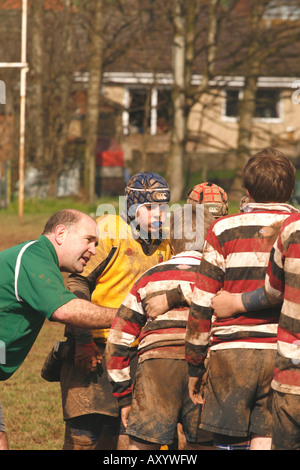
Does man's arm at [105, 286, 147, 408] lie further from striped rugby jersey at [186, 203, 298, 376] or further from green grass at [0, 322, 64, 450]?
green grass at [0, 322, 64, 450]

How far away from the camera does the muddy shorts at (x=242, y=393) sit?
334 centimetres

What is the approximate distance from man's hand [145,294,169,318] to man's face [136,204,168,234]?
2.72 feet

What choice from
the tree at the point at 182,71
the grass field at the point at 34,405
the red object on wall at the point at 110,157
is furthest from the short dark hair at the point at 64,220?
the red object on wall at the point at 110,157

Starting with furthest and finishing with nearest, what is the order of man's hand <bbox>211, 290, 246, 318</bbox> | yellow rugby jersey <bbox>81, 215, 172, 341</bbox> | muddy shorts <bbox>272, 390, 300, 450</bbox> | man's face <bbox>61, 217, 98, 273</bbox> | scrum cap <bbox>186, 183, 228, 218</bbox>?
1. scrum cap <bbox>186, 183, 228, 218</bbox>
2. yellow rugby jersey <bbox>81, 215, 172, 341</bbox>
3. man's face <bbox>61, 217, 98, 273</bbox>
4. man's hand <bbox>211, 290, 246, 318</bbox>
5. muddy shorts <bbox>272, 390, 300, 450</bbox>

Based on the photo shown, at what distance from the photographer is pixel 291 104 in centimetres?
3300

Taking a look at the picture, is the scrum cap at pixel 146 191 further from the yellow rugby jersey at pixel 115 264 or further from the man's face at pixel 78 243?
the man's face at pixel 78 243

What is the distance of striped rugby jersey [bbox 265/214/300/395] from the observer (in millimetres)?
3111

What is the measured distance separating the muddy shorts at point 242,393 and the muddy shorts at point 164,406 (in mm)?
267

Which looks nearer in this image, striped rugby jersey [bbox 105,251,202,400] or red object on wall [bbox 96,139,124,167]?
striped rugby jersey [bbox 105,251,202,400]

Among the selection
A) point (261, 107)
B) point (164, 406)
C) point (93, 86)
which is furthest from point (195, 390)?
point (261, 107)

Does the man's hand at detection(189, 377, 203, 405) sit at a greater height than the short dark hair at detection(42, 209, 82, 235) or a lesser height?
lesser

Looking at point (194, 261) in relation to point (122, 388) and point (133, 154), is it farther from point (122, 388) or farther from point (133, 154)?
point (133, 154)

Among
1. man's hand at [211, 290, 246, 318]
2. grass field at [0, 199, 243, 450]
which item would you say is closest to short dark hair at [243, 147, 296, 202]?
man's hand at [211, 290, 246, 318]
